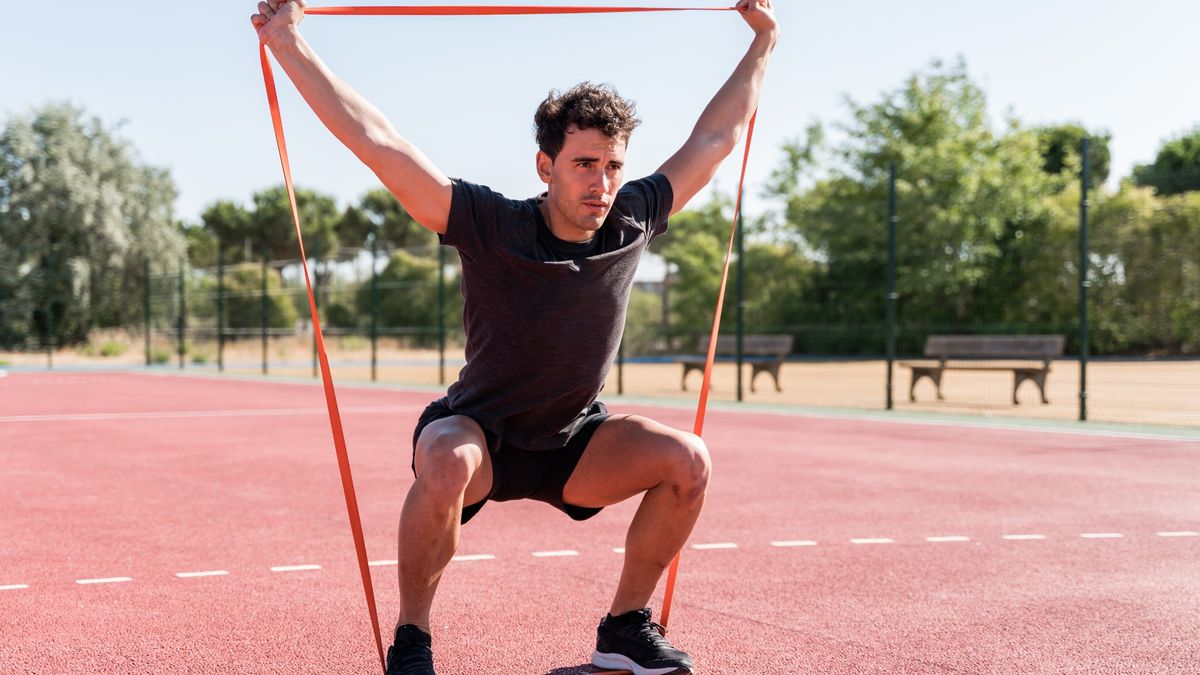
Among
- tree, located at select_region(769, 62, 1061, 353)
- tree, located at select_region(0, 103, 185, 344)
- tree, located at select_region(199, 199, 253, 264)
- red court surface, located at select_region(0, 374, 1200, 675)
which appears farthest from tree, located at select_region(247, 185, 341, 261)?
red court surface, located at select_region(0, 374, 1200, 675)

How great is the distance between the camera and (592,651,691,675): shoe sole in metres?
3.07

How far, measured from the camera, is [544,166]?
3.16 meters

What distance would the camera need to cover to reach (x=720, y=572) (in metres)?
4.68

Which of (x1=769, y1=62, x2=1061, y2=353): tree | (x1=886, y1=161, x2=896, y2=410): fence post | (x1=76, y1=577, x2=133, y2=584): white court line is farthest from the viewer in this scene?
(x1=769, y1=62, x2=1061, y2=353): tree

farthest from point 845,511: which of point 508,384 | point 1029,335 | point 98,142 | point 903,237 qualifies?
Answer: point 98,142

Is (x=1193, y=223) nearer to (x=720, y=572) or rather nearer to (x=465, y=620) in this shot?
(x=720, y=572)

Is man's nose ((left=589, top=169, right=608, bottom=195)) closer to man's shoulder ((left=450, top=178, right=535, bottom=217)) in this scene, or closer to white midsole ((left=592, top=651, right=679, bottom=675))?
man's shoulder ((left=450, top=178, right=535, bottom=217))

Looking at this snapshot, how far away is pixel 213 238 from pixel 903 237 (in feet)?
170

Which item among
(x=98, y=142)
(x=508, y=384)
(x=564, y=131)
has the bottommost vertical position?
(x=508, y=384)

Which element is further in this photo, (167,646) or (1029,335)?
(1029,335)

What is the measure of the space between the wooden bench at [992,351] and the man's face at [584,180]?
519 inches

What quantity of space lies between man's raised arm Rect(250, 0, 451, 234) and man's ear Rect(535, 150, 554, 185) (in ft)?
1.15

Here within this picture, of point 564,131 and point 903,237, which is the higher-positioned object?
point 903,237

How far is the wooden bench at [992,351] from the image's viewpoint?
15312 mm
